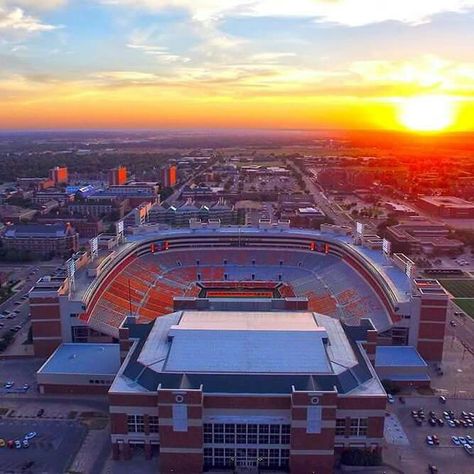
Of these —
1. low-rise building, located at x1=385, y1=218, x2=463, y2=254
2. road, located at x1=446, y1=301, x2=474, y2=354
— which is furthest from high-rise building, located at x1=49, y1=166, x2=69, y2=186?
road, located at x1=446, y1=301, x2=474, y2=354

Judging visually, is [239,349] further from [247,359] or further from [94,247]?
[94,247]

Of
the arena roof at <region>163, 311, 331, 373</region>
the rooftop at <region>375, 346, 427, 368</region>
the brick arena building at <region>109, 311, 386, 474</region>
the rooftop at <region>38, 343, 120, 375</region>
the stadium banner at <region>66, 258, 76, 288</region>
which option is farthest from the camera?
the stadium banner at <region>66, 258, 76, 288</region>

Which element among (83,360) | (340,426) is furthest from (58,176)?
(340,426)

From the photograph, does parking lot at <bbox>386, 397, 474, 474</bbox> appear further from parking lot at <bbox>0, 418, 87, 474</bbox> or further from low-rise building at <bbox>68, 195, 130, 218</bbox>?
low-rise building at <bbox>68, 195, 130, 218</bbox>

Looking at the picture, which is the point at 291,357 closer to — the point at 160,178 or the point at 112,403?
the point at 112,403

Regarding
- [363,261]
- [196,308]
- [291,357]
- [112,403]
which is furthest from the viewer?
[363,261]

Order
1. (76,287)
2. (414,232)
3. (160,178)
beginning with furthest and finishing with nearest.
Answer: (160,178), (414,232), (76,287)

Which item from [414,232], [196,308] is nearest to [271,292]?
[196,308]
